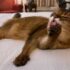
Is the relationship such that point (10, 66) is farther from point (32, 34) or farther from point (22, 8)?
point (22, 8)

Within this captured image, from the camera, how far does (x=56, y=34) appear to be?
47.6 inches

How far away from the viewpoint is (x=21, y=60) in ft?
3.62

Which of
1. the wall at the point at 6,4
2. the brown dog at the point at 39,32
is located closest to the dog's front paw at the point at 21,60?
the brown dog at the point at 39,32

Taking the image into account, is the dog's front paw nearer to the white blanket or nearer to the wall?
the white blanket

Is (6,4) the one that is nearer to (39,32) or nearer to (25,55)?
(39,32)

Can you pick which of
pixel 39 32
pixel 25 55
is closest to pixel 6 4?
pixel 39 32

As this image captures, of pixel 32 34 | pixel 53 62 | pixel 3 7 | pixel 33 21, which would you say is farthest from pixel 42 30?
pixel 3 7

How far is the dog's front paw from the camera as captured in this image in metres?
1.08

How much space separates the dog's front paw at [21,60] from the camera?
1.08 metres

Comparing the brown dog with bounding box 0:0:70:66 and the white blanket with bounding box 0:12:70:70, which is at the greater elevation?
the brown dog with bounding box 0:0:70:66

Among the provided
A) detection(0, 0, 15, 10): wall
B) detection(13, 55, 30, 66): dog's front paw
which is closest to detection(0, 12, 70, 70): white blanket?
detection(13, 55, 30, 66): dog's front paw

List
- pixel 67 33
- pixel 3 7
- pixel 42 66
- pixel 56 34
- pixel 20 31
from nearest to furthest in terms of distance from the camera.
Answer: pixel 42 66 → pixel 56 34 → pixel 67 33 → pixel 20 31 → pixel 3 7

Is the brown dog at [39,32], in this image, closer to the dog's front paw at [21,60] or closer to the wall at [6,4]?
the dog's front paw at [21,60]

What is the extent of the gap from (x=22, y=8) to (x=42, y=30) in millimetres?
3521
